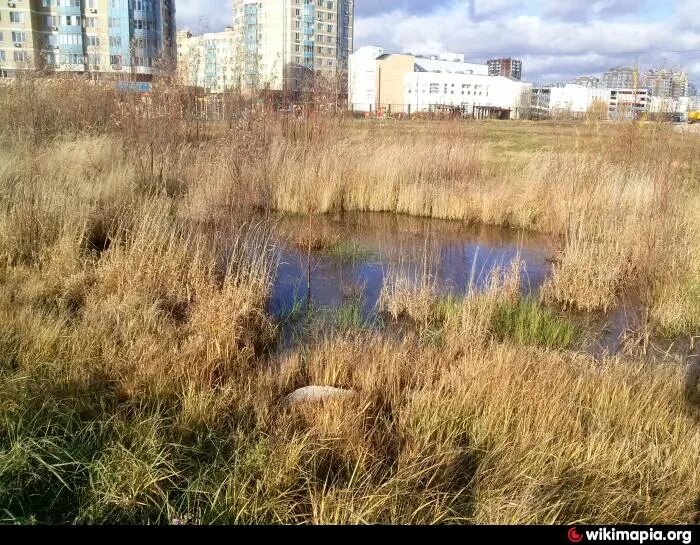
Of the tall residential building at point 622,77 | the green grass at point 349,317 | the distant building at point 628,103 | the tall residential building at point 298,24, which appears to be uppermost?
the tall residential building at point 298,24

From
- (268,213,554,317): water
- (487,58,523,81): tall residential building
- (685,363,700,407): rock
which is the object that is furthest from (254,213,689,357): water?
(487,58,523,81): tall residential building

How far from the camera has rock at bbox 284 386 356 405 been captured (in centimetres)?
318

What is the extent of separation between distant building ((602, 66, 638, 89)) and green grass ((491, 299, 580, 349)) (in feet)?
12.2

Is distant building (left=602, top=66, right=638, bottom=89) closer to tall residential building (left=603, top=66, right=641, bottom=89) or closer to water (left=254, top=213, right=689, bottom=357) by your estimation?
tall residential building (left=603, top=66, right=641, bottom=89)

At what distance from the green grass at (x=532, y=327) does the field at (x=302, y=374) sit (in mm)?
26

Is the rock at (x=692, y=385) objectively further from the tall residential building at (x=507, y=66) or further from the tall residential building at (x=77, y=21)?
the tall residential building at (x=507, y=66)

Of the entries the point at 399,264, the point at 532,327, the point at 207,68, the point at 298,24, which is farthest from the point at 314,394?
the point at 298,24

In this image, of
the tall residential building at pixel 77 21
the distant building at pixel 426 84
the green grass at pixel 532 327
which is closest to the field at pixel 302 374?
the green grass at pixel 532 327

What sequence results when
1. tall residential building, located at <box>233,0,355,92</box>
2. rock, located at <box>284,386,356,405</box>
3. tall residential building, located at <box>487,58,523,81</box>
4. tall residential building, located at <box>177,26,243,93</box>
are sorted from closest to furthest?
rock, located at <box>284,386,356,405</box> → tall residential building, located at <box>177,26,243,93</box> → tall residential building, located at <box>233,0,355,92</box> → tall residential building, located at <box>487,58,523,81</box>

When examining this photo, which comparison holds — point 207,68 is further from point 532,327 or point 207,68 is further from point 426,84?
point 426,84

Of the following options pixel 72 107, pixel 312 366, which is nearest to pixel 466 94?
pixel 72 107

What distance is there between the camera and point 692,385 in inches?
147
